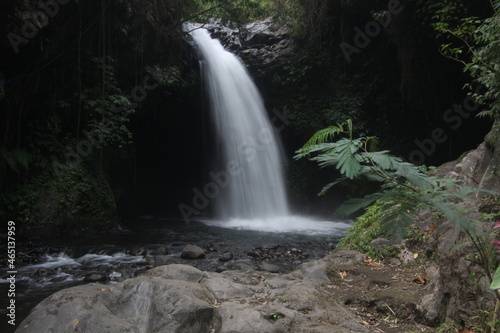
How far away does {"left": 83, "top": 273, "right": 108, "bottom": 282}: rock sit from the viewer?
18.7 ft

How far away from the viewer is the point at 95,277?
18.9 feet

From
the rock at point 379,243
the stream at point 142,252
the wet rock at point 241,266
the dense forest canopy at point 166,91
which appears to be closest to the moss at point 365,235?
the rock at point 379,243

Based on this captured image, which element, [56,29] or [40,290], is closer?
[40,290]

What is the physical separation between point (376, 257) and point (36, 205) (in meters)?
8.10

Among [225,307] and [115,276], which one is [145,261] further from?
[225,307]

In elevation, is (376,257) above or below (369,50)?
below

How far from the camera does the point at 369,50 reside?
489 inches

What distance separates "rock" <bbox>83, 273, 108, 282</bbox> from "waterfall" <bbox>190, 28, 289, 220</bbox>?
794 cm

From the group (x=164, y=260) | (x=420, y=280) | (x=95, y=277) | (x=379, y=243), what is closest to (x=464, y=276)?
(x=420, y=280)

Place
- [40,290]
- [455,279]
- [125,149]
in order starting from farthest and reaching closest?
[125,149] → [40,290] → [455,279]

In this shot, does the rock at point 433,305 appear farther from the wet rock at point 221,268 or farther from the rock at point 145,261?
the rock at point 145,261

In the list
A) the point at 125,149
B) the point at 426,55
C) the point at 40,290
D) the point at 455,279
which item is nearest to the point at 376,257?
the point at 455,279

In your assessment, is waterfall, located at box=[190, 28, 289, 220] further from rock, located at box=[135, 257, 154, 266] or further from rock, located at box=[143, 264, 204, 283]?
rock, located at box=[143, 264, 204, 283]

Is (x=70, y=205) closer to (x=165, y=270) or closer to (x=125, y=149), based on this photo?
(x=125, y=149)
